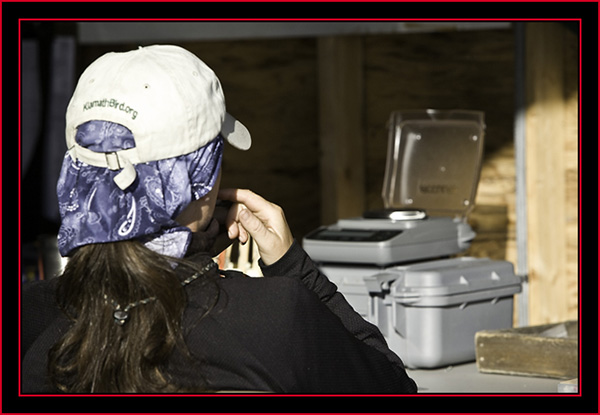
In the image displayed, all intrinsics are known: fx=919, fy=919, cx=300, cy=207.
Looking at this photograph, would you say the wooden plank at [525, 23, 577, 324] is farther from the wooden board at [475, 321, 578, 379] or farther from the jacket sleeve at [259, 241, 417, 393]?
the jacket sleeve at [259, 241, 417, 393]

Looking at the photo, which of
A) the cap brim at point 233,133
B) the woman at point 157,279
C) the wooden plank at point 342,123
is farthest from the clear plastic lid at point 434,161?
the woman at point 157,279

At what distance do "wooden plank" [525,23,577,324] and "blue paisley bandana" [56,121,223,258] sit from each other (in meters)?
3.04

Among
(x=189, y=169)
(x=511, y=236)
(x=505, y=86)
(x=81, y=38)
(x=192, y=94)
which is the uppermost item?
(x=81, y=38)

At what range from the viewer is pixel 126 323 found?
138cm

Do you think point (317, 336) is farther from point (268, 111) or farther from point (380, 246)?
point (268, 111)

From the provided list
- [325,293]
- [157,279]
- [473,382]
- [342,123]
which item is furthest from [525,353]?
[342,123]

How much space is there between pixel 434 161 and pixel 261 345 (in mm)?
2378

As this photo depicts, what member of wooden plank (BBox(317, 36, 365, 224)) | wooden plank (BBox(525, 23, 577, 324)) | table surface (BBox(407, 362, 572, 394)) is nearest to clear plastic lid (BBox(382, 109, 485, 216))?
wooden plank (BBox(525, 23, 577, 324))

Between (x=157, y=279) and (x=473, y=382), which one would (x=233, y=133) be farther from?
(x=473, y=382)

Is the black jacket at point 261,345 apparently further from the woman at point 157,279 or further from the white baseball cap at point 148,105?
the white baseball cap at point 148,105

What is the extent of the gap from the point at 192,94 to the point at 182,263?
10.3 inches

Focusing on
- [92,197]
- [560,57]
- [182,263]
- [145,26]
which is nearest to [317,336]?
[182,263]

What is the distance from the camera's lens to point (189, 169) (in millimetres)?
1427

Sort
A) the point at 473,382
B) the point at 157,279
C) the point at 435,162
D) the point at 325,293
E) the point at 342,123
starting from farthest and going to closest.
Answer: the point at 342,123 → the point at 435,162 → the point at 473,382 → the point at 325,293 → the point at 157,279
